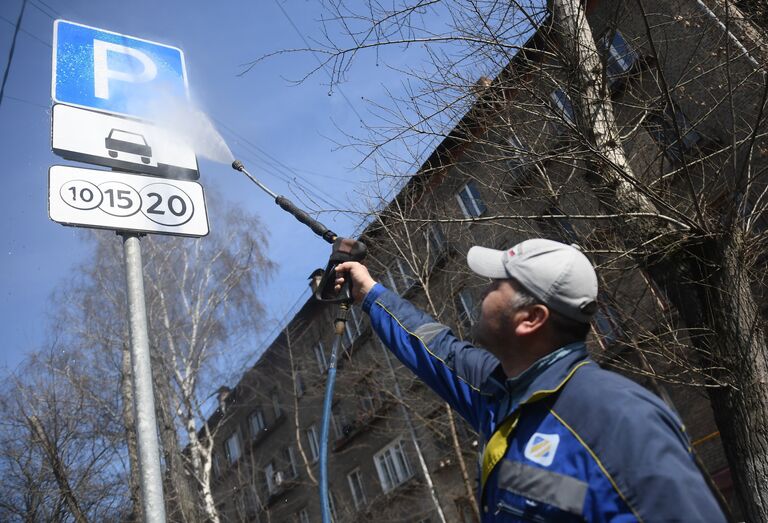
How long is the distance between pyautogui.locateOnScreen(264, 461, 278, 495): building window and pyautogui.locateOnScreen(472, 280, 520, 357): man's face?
90.1ft

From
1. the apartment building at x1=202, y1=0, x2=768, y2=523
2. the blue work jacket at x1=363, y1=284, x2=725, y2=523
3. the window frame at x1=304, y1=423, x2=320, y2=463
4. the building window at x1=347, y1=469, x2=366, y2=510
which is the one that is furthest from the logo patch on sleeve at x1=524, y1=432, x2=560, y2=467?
the window frame at x1=304, y1=423, x2=320, y2=463

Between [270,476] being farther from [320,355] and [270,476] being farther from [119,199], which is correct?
[119,199]

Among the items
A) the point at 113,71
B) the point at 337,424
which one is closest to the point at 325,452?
the point at 113,71

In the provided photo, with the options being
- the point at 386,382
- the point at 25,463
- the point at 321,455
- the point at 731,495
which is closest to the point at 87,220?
the point at 321,455

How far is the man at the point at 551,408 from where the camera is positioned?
4.74 ft

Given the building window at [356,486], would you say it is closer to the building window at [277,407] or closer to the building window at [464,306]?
the building window at [277,407]

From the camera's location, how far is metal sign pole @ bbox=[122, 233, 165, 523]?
2.64 metres

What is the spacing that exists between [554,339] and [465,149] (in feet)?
17.5

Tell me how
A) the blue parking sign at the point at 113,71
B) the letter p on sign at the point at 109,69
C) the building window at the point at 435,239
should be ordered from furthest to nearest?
the building window at the point at 435,239 → the letter p on sign at the point at 109,69 → the blue parking sign at the point at 113,71

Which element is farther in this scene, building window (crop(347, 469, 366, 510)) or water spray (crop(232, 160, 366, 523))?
building window (crop(347, 469, 366, 510))

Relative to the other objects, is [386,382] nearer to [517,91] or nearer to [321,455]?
[517,91]

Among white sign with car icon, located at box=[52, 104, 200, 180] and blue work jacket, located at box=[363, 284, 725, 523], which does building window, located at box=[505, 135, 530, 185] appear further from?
blue work jacket, located at box=[363, 284, 725, 523]

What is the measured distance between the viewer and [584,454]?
5.06ft

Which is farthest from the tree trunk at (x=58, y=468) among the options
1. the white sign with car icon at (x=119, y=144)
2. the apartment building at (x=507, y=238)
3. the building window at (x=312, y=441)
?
the building window at (x=312, y=441)
